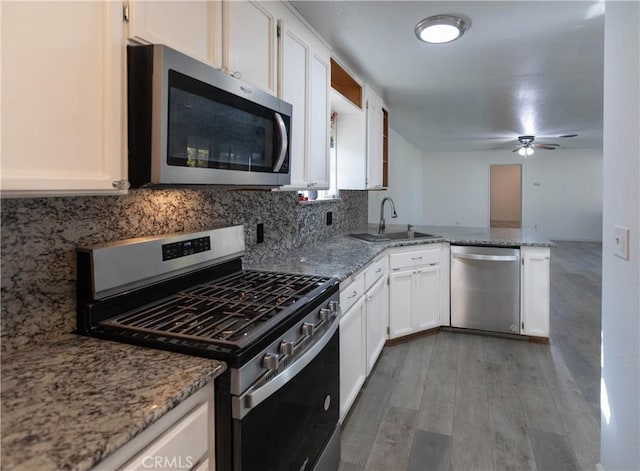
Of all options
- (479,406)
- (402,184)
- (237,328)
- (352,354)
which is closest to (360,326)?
(352,354)

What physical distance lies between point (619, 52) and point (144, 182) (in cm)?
175

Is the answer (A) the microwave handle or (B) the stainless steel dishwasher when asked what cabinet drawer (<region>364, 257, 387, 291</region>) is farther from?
(A) the microwave handle

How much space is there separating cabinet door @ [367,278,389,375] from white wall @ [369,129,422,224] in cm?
324

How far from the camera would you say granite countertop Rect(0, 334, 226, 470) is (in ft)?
2.16

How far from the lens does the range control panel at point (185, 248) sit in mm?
1435

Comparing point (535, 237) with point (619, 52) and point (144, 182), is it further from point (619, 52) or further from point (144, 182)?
point (144, 182)

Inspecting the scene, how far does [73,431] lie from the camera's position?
0.70 m

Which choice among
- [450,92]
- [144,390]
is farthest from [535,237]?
[144,390]

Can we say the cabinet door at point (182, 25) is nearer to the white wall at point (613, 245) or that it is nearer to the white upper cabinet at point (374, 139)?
the white wall at point (613, 245)

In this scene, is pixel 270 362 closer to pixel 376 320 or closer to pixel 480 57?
pixel 376 320

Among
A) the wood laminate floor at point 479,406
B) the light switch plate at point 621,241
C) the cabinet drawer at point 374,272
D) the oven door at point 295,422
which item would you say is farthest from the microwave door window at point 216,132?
the wood laminate floor at point 479,406

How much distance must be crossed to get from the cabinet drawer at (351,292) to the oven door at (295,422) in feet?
0.86

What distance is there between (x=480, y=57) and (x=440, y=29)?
73 centimetres

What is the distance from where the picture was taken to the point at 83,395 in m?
0.82
